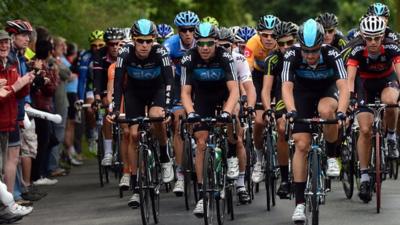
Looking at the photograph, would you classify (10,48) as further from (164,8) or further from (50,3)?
(164,8)

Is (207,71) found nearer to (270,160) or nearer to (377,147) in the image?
(270,160)

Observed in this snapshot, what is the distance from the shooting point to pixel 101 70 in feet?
62.4

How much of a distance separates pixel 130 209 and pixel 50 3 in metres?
6.70

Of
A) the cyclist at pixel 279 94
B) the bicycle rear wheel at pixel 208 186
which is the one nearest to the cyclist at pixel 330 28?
the cyclist at pixel 279 94

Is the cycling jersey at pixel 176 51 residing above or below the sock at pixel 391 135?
above

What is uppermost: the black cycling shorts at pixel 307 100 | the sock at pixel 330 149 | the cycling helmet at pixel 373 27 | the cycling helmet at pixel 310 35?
the cycling helmet at pixel 373 27

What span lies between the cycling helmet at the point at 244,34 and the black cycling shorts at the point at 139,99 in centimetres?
425

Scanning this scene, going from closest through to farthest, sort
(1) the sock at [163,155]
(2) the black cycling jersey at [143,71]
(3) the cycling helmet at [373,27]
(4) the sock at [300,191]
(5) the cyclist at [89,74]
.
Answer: (4) the sock at [300,191]
(2) the black cycling jersey at [143,71]
(3) the cycling helmet at [373,27]
(1) the sock at [163,155]
(5) the cyclist at [89,74]

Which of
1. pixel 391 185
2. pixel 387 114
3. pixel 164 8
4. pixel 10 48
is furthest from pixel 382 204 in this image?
pixel 164 8

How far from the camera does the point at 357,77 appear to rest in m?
15.8

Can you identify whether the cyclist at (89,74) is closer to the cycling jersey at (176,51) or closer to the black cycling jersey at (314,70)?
the cycling jersey at (176,51)

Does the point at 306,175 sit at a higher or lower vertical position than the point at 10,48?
lower

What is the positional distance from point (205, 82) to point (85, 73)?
6.93 metres

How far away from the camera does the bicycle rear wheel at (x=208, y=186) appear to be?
13289 millimetres
